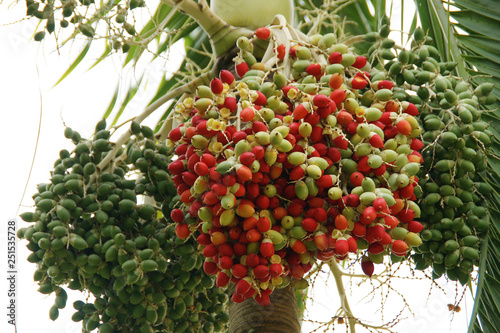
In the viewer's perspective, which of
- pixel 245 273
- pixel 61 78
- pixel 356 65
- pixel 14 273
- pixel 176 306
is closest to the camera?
pixel 245 273

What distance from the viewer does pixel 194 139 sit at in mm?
1506

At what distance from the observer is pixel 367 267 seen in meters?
1.59

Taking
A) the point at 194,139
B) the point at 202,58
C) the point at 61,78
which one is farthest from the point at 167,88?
the point at 194,139

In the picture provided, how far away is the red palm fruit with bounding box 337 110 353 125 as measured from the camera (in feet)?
5.01

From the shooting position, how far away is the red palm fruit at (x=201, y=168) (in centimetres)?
143

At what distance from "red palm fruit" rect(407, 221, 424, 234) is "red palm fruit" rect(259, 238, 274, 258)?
391 mm

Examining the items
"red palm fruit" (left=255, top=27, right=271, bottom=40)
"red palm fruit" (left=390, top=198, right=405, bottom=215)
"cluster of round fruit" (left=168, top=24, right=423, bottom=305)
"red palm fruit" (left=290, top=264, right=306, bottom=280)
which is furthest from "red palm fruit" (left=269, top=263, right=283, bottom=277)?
"red palm fruit" (left=255, top=27, right=271, bottom=40)

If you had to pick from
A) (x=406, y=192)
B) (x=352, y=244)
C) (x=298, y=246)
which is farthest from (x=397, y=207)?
(x=298, y=246)

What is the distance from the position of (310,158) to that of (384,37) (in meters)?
0.64

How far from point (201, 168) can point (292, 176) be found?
0.22m

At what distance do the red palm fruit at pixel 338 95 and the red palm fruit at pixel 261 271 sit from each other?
0.46 m

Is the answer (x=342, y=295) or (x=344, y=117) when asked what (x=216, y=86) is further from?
(x=342, y=295)

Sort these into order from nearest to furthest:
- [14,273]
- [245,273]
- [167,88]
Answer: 1. [245,273]
2. [14,273]
3. [167,88]

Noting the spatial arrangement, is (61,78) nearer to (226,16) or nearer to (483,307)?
(226,16)
